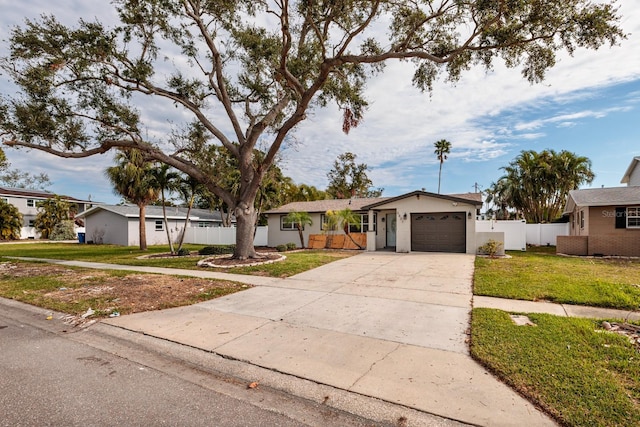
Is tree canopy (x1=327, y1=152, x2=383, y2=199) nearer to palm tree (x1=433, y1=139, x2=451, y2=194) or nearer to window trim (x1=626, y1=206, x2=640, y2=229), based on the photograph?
palm tree (x1=433, y1=139, x2=451, y2=194)

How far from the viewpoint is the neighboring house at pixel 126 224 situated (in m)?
27.4

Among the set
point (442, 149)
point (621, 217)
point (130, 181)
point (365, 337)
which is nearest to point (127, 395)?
point (365, 337)

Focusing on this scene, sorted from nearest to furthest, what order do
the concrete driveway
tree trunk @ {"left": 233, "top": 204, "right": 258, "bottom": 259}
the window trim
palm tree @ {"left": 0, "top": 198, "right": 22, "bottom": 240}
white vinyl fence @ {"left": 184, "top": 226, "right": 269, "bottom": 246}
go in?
the concrete driveway, tree trunk @ {"left": 233, "top": 204, "right": 258, "bottom": 259}, the window trim, white vinyl fence @ {"left": 184, "top": 226, "right": 269, "bottom": 246}, palm tree @ {"left": 0, "top": 198, "right": 22, "bottom": 240}

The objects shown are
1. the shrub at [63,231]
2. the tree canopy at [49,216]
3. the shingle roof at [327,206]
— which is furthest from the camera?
the tree canopy at [49,216]

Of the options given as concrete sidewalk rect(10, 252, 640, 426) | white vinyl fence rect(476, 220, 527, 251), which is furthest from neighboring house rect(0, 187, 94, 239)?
white vinyl fence rect(476, 220, 527, 251)

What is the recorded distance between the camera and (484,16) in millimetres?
9617

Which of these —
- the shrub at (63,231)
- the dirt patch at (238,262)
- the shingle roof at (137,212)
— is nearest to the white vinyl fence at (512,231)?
the dirt patch at (238,262)

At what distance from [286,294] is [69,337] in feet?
13.6

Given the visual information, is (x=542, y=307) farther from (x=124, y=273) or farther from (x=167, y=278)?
(x=124, y=273)

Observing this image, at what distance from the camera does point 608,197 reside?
52.4ft

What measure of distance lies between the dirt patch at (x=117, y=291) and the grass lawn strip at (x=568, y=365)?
5.92 meters

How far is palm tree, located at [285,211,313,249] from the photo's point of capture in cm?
2133

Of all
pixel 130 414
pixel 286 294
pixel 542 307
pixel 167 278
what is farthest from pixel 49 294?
pixel 542 307

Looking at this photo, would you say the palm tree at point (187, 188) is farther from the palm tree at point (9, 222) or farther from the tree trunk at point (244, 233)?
the palm tree at point (9, 222)
